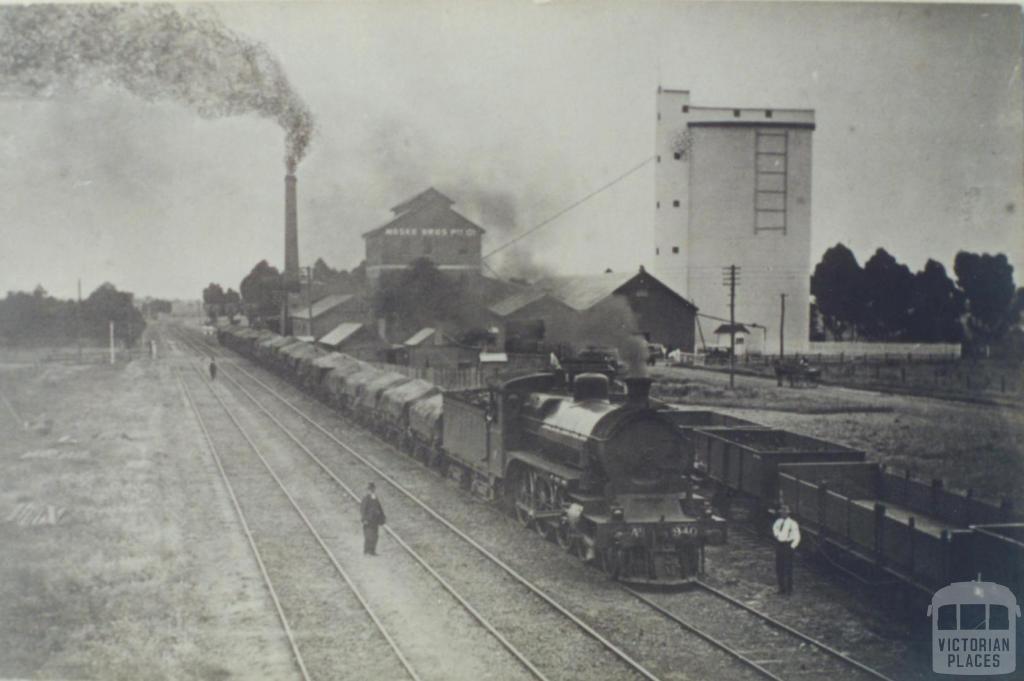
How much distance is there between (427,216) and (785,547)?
19.9ft

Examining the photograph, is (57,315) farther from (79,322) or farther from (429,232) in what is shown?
(429,232)

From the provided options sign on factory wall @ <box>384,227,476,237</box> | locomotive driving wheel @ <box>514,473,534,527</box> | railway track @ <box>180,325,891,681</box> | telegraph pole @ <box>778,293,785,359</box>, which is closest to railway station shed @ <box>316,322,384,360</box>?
sign on factory wall @ <box>384,227,476,237</box>

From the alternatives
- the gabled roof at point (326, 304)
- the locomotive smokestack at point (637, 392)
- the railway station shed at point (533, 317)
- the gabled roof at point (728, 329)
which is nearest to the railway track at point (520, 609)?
the locomotive smokestack at point (637, 392)

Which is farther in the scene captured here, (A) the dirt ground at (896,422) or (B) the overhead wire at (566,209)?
(A) the dirt ground at (896,422)

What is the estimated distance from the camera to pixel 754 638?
780 cm

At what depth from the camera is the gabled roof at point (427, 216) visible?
10844 millimetres

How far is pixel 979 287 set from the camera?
34.8ft

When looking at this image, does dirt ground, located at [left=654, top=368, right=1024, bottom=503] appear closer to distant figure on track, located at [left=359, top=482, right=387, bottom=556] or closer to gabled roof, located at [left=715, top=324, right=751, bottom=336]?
gabled roof, located at [left=715, top=324, right=751, bottom=336]

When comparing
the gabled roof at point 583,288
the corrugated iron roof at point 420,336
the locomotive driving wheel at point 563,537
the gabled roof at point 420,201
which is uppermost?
the gabled roof at point 420,201

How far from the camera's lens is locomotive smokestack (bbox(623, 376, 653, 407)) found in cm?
942

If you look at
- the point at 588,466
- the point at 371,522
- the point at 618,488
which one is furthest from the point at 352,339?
the point at 618,488

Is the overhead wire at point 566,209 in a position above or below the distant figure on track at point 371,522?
above

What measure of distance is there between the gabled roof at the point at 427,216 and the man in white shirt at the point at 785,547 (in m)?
5.48

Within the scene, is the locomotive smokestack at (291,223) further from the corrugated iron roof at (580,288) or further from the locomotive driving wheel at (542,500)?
the locomotive driving wheel at (542,500)
